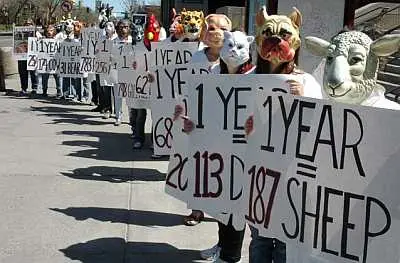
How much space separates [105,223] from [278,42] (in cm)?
277

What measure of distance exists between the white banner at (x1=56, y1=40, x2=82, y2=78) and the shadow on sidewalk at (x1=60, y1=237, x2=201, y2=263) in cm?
953

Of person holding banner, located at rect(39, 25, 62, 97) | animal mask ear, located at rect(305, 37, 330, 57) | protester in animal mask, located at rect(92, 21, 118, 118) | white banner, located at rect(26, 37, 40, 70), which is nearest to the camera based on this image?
animal mask ear, located at rect(305, 37, 330, 57)

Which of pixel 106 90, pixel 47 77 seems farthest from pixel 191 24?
pixel 47 77

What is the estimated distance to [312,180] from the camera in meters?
3.14

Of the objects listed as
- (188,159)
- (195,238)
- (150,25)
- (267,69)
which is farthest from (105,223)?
(150,25)

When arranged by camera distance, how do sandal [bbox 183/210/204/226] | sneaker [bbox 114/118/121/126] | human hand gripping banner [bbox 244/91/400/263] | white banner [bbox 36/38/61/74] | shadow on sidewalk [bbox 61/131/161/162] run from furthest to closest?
1. white banner [bbox 36/38/61/74]
2. sneaker [bbox 114/118/121/126]
3. shadow on sidewalk [bbox 61/131/161/162]
4. sandal [bbox 183/210/204/226]
5. human hand gripping banner [bbox 244/91/400/263]

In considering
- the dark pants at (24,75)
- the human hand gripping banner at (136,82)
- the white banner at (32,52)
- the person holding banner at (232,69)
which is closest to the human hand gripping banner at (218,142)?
the person holding banner at (232,69)

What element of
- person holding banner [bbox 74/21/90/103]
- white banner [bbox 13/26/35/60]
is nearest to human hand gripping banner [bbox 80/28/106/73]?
person holding banner [bbox 74/21/90/103]

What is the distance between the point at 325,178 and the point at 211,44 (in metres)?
2.71

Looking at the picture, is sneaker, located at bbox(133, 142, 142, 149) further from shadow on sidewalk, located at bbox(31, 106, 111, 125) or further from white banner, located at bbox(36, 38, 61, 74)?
white banner, located at bbox(36, 38, 61, 74)

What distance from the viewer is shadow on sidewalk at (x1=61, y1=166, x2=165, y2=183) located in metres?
7.57

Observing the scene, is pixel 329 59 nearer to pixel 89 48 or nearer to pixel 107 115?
pixel 107 115

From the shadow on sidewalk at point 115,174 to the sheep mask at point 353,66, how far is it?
4.59 m

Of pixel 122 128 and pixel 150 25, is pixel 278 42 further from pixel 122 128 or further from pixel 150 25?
pixel 122 128
